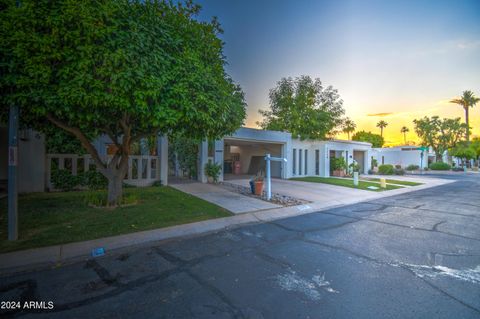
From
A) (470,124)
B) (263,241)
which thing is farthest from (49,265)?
(470,124)

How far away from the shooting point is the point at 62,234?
193 inches

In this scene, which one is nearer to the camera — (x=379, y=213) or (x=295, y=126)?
(x=379, y=213)

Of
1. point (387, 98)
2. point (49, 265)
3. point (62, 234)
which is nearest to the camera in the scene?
point (49, 265)

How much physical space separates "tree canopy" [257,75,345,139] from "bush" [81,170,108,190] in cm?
1435

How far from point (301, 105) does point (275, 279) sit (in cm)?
1925

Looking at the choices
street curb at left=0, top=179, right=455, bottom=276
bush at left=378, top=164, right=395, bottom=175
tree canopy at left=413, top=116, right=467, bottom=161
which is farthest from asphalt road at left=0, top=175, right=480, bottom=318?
tree canopy at left=413, top=116, right=467, bottom=161

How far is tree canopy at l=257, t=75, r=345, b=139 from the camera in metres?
19.5

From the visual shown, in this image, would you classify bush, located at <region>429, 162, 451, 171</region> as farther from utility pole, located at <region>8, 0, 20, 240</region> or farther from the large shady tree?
utility pole, located at <region>8, 0, 20, 240</region>

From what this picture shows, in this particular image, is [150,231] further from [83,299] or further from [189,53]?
[189,53]

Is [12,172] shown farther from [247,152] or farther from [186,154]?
[247,152]

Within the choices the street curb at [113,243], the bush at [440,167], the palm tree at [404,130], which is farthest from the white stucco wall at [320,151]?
the palm tree at [404,130]

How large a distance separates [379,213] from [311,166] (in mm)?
12176

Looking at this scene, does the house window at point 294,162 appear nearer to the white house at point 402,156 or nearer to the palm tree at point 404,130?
the white house at point 402,156

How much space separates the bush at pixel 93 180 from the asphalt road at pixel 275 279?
715cm
